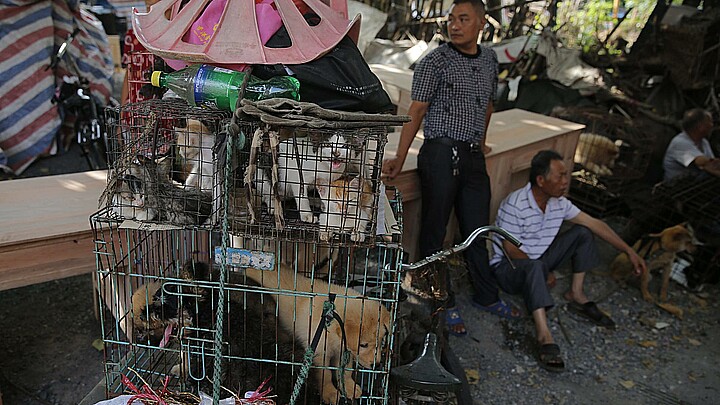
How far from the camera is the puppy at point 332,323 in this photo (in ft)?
6.64

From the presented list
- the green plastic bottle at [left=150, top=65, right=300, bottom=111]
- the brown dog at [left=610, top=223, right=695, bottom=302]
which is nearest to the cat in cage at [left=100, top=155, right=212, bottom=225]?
the green plastic bottle at [left=150, top=65, right=300, bottom=111]

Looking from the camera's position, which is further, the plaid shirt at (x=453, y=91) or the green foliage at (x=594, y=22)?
the green foliage at (x=594, y=22)

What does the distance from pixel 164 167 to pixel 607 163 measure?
5240 mm

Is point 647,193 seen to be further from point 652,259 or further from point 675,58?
point 675,58

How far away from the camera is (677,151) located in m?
5.48

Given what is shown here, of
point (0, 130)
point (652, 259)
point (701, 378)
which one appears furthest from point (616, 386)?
point (0, 130)

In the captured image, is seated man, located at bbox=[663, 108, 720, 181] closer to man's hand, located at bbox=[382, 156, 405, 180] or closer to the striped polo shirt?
the striped polo shirt

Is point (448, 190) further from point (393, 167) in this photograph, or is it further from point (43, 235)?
point (43, 235)

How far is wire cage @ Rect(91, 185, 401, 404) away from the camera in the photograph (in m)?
1.94

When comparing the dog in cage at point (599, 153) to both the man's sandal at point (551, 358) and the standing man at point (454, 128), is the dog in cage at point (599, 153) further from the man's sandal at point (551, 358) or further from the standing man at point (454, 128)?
the man's sandal at point (551, 358)

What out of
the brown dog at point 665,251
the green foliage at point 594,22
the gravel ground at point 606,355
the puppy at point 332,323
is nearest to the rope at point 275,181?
the puppy at point 332,323

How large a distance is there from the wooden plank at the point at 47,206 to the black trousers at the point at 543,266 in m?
2.66

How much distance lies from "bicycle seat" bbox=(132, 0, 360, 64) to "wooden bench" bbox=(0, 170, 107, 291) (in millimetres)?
1063

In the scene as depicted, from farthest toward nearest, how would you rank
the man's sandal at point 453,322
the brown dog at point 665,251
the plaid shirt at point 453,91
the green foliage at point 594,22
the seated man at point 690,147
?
the green foliage at point 594,22 → the seated man at point 690,147 → the brown dog at point 665,251 → the man's sandal at point 453,322 → the plaid shirt at point 453,91
